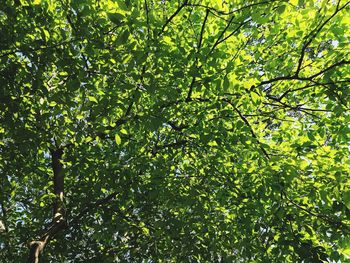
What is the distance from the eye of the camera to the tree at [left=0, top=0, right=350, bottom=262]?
Result: 18.2 feet

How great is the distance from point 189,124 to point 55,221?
3823 millimetres

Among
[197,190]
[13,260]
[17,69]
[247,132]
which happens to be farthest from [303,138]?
[13,260]

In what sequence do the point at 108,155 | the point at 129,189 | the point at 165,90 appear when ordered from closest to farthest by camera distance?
1. the point at 165,90
2. the point at 129,189
3. the point at 108,155

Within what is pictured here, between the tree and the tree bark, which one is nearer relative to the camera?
the tree

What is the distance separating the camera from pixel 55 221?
8242 millimetres

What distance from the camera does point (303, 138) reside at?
797 cm

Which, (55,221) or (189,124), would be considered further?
(55,221)

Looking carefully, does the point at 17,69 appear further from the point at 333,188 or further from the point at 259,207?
the point at 333,188

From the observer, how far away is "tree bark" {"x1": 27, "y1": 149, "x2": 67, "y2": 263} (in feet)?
25.0

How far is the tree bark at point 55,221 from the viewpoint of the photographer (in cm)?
761

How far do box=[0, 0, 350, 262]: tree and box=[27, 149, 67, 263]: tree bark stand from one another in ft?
0.11

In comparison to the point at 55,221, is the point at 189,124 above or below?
above

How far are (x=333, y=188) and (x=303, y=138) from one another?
7.80ft

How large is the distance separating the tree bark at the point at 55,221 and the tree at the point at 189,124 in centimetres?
4
